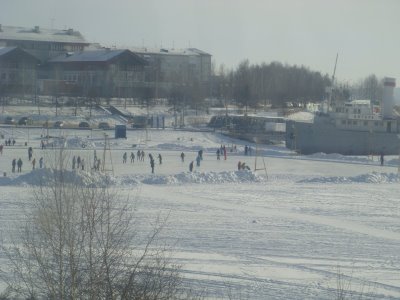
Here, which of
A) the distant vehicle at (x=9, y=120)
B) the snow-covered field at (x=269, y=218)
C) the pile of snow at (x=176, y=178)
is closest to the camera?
the snow-covered field at (x=269, y=218)

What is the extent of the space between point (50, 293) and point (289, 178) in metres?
17.5

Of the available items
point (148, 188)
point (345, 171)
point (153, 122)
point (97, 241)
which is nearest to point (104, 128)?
point (153, 122)

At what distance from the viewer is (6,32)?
193ft

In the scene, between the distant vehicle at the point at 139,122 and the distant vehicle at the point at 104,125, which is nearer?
the distant vehicle at the point at 104,125

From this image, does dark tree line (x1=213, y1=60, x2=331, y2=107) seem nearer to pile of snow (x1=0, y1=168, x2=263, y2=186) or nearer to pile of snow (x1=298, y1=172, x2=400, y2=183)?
pile of snow (x1=298, y1=172, x2=400, y2=183)

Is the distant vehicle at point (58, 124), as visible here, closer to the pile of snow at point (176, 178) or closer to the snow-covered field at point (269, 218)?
the snow-covered field at point (269, 218)

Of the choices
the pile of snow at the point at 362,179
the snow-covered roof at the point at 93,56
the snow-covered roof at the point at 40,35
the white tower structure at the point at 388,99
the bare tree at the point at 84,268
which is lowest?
the pile of snow at the point at 362,179

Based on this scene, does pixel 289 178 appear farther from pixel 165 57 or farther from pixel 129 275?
pixel 165 57

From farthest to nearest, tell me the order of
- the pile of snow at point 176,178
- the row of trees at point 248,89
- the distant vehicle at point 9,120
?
the row of trees at point 248,89 → the distant vehicle at point 9,120 → the pile of snow at point 176,178

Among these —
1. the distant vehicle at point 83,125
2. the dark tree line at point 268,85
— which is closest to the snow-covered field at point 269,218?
the distant vehicle at point 83,125

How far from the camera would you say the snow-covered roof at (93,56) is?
50.9m

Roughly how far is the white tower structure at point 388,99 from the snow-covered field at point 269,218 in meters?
7.95

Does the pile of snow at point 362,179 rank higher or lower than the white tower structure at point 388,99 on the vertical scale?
lower

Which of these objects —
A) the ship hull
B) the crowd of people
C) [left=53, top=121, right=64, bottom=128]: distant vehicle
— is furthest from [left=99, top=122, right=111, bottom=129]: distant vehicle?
the ship hull
